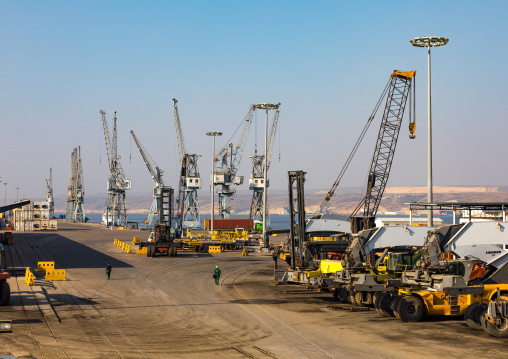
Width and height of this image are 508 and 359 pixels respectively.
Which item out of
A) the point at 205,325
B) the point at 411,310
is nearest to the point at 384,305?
the point at 411,310

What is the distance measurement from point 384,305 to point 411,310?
167 centimetres

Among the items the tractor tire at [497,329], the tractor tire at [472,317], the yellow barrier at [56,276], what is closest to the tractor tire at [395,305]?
the tractor tire at [472,317]

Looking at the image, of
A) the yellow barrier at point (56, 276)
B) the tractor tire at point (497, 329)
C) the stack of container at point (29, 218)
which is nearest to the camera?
the tractor tire at point (497, 329)

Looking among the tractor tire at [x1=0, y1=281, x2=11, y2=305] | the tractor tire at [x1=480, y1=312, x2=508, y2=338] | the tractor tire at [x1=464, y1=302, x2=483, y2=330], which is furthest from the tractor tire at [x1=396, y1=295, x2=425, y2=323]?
the tractor tire at [x1=0, y1=281, x2=11, y2=305]

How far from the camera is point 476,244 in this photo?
28.4 meters

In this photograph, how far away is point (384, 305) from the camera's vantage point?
89.1 feet

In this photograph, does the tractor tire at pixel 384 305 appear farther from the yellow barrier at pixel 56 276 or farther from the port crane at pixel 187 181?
the port crane at pixel 187 181

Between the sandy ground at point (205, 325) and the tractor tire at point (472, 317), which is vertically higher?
the tractor tire at point (472, 317)

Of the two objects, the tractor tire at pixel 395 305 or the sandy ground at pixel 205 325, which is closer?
the sandy ground at pixel 205 325

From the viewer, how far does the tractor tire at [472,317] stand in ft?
79.2

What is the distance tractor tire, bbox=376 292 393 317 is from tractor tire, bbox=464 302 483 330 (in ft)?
11.9

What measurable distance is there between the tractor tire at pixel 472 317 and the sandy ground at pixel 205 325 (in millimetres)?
307

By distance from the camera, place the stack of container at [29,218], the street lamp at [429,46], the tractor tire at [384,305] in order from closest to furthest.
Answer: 1. the tractor tire at [384,305]
2. the street lamp at [429,46]
3. the stack of container at [29,218]

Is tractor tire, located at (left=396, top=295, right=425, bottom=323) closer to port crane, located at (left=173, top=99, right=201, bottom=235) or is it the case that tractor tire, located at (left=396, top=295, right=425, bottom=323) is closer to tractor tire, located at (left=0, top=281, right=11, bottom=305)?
tractor tire, located at (left=0, top=281, right=11, bottom=305)
